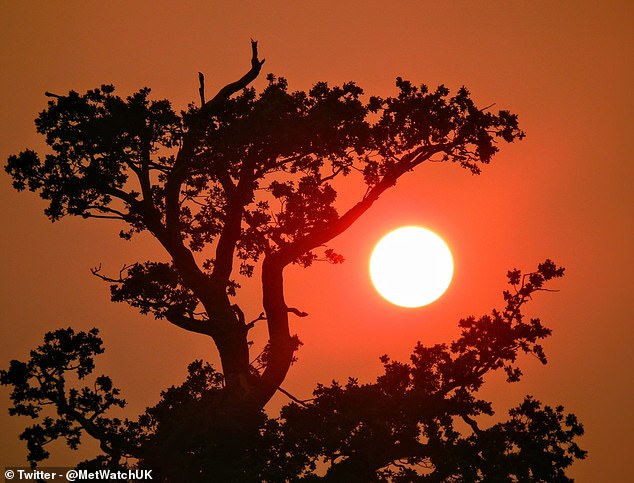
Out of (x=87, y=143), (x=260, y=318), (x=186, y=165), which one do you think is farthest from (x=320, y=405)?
(x=87, y=143)

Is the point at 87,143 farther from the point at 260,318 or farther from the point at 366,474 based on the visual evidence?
the point at 366,474

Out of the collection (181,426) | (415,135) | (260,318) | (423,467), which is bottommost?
(423,467)

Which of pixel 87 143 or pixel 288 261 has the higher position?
pixel 87 143

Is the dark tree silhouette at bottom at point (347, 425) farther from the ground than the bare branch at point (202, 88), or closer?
closer

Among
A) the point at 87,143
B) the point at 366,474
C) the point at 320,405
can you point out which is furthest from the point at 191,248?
the point at 366,474

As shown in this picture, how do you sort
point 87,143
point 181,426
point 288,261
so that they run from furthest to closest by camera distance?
point 288,261 → point 87,143 → point 181,426

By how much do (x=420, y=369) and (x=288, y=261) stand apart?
18.4 ft

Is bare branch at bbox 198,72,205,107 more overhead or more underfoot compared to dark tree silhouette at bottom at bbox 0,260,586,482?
more overhead

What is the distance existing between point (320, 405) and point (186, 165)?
326 inches

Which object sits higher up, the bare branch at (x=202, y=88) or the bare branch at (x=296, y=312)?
the bare branch at (x=202, y=88)

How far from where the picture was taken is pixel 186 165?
2898cm

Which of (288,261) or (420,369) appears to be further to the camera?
(288,261)

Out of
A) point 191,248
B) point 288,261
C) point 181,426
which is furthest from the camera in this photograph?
point 191,248

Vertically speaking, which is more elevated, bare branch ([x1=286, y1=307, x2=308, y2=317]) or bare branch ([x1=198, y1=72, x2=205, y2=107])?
bare branch ([x1=198, y1=72, x2=205, y2=107])
